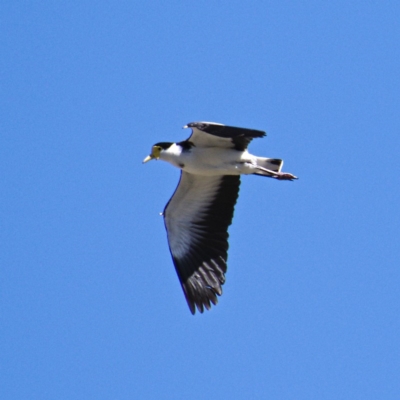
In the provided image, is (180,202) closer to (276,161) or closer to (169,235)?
(169,235)

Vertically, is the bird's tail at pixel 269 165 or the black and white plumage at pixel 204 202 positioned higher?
the bird's tail at pixel 269 165

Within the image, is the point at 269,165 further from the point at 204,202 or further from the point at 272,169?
the point at 204,202

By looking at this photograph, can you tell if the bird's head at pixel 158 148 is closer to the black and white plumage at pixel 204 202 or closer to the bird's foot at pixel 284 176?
the black and white plumage at pixel 204 202

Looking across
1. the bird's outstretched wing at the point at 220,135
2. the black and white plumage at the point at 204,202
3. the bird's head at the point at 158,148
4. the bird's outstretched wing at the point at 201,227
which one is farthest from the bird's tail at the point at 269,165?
the bird's head at the point at 158,148

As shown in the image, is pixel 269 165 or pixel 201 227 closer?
pixel 269 165

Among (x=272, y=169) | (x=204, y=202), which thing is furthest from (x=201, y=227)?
(x=272, y=169)

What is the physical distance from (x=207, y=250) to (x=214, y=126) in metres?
3.07

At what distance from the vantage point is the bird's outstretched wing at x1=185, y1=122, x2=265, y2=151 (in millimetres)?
15055

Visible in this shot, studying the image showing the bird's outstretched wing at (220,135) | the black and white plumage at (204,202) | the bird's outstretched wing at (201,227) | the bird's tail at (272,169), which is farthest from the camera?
the bird's outstretched wing at (201,227)

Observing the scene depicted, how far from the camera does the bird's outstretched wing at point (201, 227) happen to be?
680 inches

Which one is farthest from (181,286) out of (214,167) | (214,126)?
(214,126)

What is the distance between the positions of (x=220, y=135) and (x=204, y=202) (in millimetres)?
2728

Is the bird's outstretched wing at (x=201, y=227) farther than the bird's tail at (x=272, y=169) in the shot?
Yes

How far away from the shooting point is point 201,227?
1753cm
